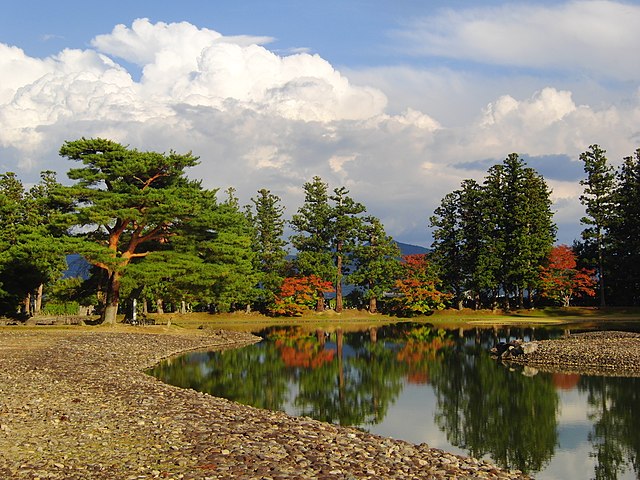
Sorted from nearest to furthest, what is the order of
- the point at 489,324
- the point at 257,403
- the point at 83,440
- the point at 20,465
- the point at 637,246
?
the point at 20,465, the point at 83,440, the point at 257,403, the point at 489,324, the point at 637,246

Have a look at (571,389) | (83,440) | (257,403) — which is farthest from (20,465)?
(571,389)

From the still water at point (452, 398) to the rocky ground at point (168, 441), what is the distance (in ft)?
9.50

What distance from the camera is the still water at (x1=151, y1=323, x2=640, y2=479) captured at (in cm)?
1697

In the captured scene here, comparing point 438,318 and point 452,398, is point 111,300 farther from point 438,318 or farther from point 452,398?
point 438,318

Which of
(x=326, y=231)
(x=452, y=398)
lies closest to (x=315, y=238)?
(x=326, y=231)

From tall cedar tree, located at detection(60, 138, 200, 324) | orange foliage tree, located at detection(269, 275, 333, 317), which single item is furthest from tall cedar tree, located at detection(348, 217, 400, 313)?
tall cedar tree, located at detection(60, 138, 200, 324)

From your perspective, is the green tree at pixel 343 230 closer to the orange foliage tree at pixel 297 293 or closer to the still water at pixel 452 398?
the orange foliage tree at pixel 297 293

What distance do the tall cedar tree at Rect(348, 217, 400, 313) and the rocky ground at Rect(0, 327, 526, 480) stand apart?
2129 inches

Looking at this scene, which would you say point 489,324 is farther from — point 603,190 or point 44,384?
point 44,384

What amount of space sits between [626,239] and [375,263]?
27.7 metres

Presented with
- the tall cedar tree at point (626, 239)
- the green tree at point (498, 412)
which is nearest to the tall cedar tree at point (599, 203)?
the tall cedar tree at point (626, 239)

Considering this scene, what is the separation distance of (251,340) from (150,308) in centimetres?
3159

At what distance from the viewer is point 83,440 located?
1352 cm

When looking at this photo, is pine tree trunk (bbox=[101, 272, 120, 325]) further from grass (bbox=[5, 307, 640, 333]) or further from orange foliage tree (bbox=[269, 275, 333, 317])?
orange foliage tree (bbox=[269, 275, 333, 317])
